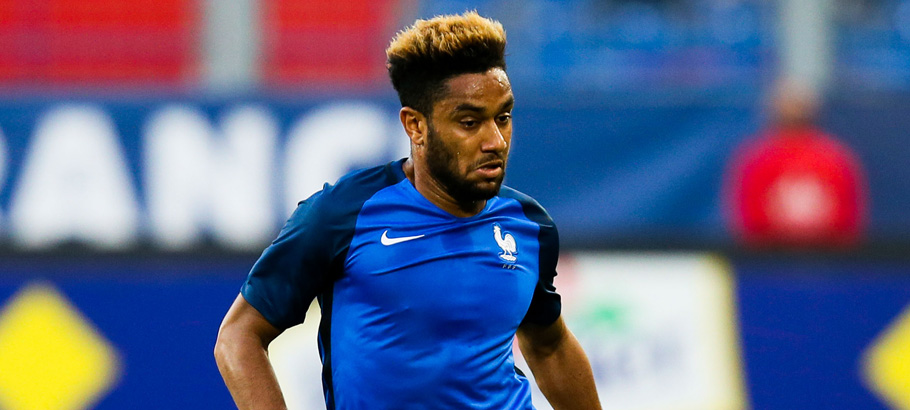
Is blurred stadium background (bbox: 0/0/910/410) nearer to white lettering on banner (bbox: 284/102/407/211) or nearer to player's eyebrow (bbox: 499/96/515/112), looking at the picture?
white lettering on banner (bbox: 284/102/407/211)

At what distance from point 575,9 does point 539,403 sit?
278 inches

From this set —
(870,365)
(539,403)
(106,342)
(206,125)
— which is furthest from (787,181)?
(106,342)

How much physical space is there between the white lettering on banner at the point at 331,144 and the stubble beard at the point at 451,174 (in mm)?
6201

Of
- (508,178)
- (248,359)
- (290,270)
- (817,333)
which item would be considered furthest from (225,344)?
(508,178)

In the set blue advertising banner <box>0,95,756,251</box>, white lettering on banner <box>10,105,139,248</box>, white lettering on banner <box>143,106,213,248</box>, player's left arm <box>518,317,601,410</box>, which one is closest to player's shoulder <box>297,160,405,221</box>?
player's left arm <box>518,317,601,410</box>

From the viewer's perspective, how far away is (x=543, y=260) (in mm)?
3316

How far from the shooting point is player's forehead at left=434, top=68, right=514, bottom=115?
9.66 ft

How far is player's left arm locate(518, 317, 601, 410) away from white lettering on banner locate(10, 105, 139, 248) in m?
6.17

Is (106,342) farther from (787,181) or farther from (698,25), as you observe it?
(698,25)

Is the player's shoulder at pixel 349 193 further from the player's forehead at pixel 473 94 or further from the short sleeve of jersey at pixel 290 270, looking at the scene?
the player's forehead at pixel 473 94

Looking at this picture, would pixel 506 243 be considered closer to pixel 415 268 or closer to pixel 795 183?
pixel 415 268

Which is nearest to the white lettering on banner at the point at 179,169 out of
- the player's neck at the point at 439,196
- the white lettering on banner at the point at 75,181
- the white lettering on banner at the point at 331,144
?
the white lettering on banner at the point at 75,181

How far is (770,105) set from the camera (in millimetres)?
9398

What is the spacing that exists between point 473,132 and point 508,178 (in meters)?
6.66
